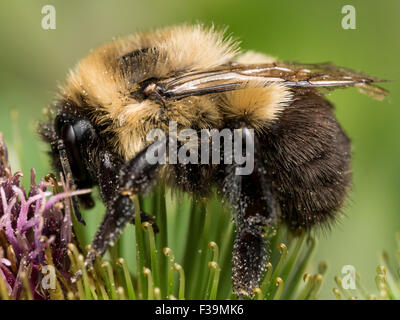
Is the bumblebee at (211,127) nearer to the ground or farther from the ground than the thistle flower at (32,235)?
farther from the ground

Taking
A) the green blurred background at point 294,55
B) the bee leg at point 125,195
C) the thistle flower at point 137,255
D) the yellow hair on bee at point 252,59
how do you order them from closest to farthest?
the bee leg at point 125,195
the thistle flower at point 137,255
the yellow hair on bee at point 252,59
the green blurred background at point 294,55

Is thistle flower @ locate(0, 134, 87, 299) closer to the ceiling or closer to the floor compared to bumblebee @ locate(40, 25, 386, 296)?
closer to the floor

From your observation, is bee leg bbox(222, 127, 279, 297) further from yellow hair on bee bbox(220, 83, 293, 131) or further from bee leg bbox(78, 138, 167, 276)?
bee leg bbox(78, 138, 167, 276)

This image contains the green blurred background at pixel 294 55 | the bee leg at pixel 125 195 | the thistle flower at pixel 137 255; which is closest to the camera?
the bee leg at pixel 125 195

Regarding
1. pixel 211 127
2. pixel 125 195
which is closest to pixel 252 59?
pixel 211 127

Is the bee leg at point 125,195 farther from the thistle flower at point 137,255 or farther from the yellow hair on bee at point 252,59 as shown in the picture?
the yellow hair on bee at point 252,59

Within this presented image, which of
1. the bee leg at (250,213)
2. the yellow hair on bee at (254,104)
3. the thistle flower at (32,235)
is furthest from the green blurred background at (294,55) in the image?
the yellow hair on bee at (254,104)

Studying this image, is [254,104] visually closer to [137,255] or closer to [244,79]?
[244,79]

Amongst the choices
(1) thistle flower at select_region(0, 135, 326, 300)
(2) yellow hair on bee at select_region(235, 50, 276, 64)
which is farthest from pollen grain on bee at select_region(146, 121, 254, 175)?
(2) yellow hair on bee at select_region(235, 50, 276, 64)

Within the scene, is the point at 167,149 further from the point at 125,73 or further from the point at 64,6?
the point at 64,6
